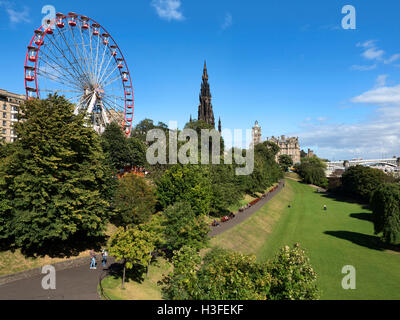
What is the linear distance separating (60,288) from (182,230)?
1210 centimetres

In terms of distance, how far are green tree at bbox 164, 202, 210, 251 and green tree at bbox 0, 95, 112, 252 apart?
6.88 metres

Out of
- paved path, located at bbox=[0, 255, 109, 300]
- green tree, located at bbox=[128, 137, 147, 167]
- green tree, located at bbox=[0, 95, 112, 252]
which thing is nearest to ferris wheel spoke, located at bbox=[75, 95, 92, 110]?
green tree, located at bbox=[128, 137, 147, 167]

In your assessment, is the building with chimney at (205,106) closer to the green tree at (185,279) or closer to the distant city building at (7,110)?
the distant city building at (7,110)

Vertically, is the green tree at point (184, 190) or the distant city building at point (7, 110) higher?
the distant city building at point (7, 110)

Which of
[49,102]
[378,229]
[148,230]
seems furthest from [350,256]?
[49,102]

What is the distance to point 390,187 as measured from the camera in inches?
1901

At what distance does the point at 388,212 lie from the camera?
4541 centimetres

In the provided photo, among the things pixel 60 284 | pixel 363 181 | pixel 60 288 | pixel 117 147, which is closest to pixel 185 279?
pixel 60 288

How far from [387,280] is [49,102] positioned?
41809 millimetres

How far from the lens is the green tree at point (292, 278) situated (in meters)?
17.2

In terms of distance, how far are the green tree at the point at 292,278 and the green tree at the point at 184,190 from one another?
2351 centimetres

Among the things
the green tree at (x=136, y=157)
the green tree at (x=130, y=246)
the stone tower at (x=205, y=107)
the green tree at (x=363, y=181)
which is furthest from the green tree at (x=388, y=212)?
the stone tower at (x=205, y=107)

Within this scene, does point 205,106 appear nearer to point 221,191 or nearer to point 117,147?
point 117,147
